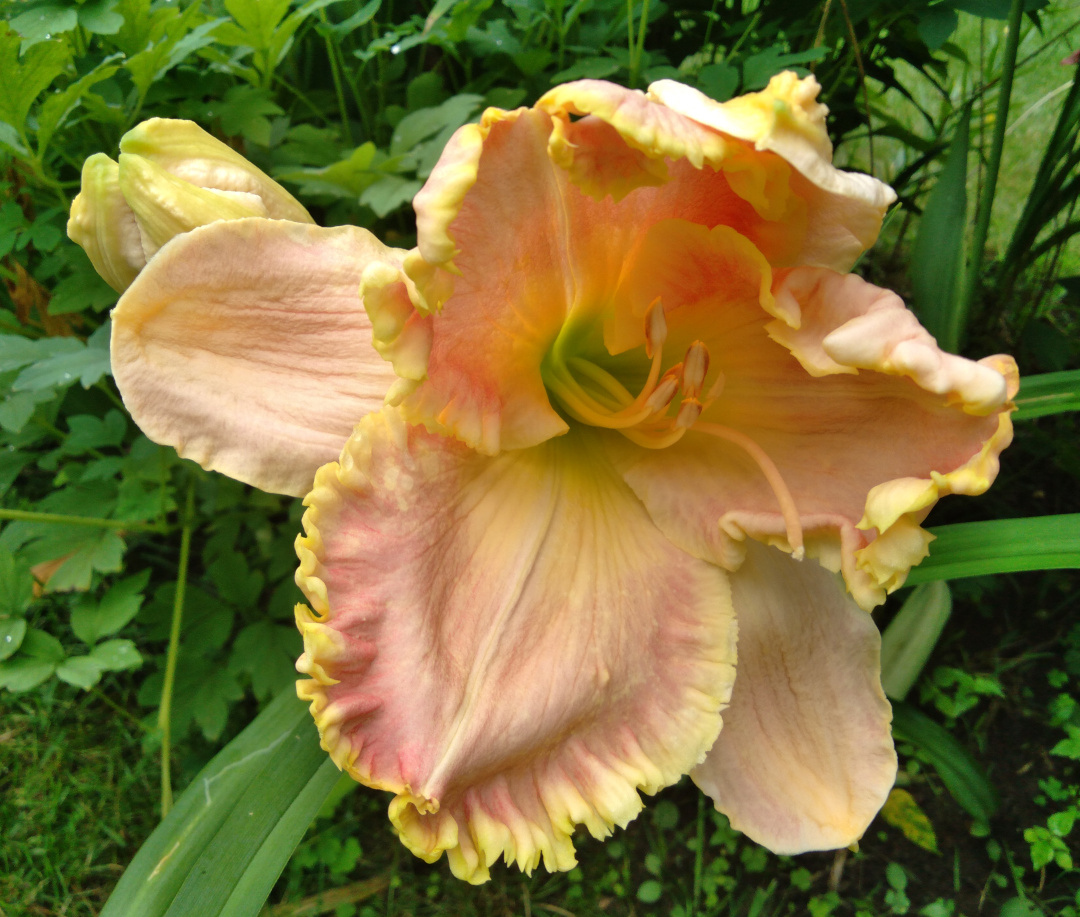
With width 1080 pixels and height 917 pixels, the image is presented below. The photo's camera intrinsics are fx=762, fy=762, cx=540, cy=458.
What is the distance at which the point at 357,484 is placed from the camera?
74cm

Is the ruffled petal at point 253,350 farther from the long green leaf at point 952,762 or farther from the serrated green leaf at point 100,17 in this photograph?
the long green leaf at point 952,762

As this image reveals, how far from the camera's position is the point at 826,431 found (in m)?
0.84

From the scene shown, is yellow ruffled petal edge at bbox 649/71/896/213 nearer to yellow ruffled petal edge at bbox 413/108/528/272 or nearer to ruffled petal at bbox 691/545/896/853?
yellow ruffled petal edge at bbox 413/108/528/272

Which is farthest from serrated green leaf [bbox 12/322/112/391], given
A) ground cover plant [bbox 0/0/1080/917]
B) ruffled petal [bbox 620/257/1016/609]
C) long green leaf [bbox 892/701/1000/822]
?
long green leaf [bbox 892/701/1000/822]

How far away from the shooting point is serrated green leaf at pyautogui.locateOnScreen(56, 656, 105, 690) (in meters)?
1.07

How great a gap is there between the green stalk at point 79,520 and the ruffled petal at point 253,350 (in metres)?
0.49

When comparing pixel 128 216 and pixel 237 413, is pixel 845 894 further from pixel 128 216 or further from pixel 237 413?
pixel 128 216

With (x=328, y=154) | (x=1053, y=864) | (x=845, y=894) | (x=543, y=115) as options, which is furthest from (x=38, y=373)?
(x=1053, y=864)

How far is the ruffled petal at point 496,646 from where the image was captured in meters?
0.71

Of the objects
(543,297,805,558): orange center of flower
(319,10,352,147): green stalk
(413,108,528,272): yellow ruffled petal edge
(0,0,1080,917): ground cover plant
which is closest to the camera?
(413,108,528,272): yellow ruffled petal edge

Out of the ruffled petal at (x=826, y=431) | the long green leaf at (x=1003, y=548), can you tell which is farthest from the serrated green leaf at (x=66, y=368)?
the long green leaf at (x=1003, y=548)

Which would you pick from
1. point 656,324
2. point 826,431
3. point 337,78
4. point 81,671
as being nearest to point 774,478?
point 826,431

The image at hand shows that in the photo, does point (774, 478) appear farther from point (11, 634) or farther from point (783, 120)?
point (11, 634)

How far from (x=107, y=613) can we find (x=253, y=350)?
2.12ft
